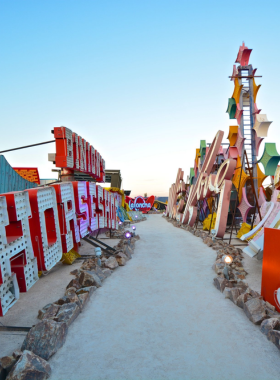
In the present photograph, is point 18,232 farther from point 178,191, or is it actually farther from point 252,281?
point 178,191

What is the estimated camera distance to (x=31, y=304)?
5.35 metres

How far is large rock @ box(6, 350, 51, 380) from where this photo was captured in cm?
276

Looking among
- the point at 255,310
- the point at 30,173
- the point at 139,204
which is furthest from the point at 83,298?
the point at 139,204

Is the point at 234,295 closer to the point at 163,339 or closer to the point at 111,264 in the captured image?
the point at 163,339

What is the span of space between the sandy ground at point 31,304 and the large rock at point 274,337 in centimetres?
354

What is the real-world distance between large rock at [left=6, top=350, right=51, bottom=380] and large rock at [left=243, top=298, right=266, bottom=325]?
3.12 meters

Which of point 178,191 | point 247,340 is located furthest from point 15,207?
point 178,191

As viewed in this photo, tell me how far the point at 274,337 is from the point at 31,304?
4450mm

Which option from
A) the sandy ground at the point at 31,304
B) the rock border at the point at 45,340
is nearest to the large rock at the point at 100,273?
the sandy ground at the point at 31,304

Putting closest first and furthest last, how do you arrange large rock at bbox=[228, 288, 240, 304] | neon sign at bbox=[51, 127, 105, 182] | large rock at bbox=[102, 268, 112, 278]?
large rock at bbox=[228, 288, 240, 304] < large rock at bbox=[102, 268, 112, 278] < neon sign at bbox=[51, 127, 105, 182]

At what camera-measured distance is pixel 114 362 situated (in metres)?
3.24

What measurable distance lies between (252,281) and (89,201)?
567 centimetres

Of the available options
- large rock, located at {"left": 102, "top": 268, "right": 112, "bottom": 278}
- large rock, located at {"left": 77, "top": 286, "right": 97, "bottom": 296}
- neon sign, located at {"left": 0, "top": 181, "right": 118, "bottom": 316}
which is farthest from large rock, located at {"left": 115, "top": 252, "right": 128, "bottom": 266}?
large rock, located at {"left": 77, "top": 286, "right": 97, "bottom": 296}

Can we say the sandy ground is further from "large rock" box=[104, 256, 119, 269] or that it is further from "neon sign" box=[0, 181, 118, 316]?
"large rock" box=[104, 256, 119, 269]
